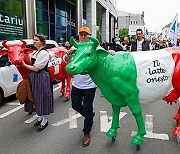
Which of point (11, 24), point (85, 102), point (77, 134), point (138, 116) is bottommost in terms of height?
point (77, 134)

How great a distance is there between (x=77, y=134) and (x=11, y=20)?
30.3 feet

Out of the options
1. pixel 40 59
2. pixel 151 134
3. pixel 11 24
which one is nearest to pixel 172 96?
pixel 151 134

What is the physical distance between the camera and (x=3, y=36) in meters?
11.0

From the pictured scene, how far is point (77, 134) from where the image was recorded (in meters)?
4.21

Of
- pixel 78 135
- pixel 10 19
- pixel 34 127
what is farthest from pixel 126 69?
pixel 10 19

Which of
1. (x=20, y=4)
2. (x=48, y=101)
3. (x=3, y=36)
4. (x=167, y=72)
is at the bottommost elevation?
(x=48, y=101)

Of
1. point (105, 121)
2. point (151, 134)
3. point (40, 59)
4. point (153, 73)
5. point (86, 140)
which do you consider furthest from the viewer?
point (105, 121)

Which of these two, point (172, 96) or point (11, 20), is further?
point (11, 20)

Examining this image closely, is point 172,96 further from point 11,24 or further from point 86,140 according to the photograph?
point 11,24

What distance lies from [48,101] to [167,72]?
210cm

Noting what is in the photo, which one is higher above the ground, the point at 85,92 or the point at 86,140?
the point at 85,92

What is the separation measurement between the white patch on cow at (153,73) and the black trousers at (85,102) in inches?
30.0

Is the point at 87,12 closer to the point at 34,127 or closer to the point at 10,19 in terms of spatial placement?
the point at 10,19

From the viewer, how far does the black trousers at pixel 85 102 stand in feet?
11.8
